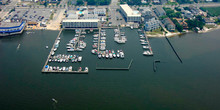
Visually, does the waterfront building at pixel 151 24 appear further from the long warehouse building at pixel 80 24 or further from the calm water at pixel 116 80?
the long warehouse building at pixel 80 24

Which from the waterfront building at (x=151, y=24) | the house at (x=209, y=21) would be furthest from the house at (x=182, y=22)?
the waterfront building at (x=151, y=24)

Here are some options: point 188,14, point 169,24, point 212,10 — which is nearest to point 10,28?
point 169,24

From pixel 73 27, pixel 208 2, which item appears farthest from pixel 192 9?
pixel 73 27

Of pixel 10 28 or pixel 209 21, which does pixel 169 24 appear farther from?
pixel 10 28

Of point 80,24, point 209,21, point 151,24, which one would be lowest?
point 80,24

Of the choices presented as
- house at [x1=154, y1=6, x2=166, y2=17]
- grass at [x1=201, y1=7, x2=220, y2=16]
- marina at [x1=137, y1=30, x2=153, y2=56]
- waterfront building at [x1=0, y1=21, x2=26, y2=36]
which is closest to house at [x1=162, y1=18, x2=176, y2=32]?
house at [x1=154, y1=6, x2=166, y2=17]

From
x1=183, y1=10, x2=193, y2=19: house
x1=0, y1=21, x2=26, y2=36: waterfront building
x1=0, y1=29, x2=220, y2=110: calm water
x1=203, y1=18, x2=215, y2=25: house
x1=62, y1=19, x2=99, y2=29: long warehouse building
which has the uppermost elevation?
x1=183, y1=10, x2=193, y2=19: house

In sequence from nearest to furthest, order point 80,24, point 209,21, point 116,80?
point 116,80 < point 80,24 < point 209,21

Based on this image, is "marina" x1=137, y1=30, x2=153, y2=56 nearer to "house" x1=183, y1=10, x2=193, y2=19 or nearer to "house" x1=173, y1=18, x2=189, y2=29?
"house" x1=173, y1=18, x2=189, y2=29

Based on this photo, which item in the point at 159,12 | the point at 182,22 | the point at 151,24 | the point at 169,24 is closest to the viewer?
the point at 151,24
